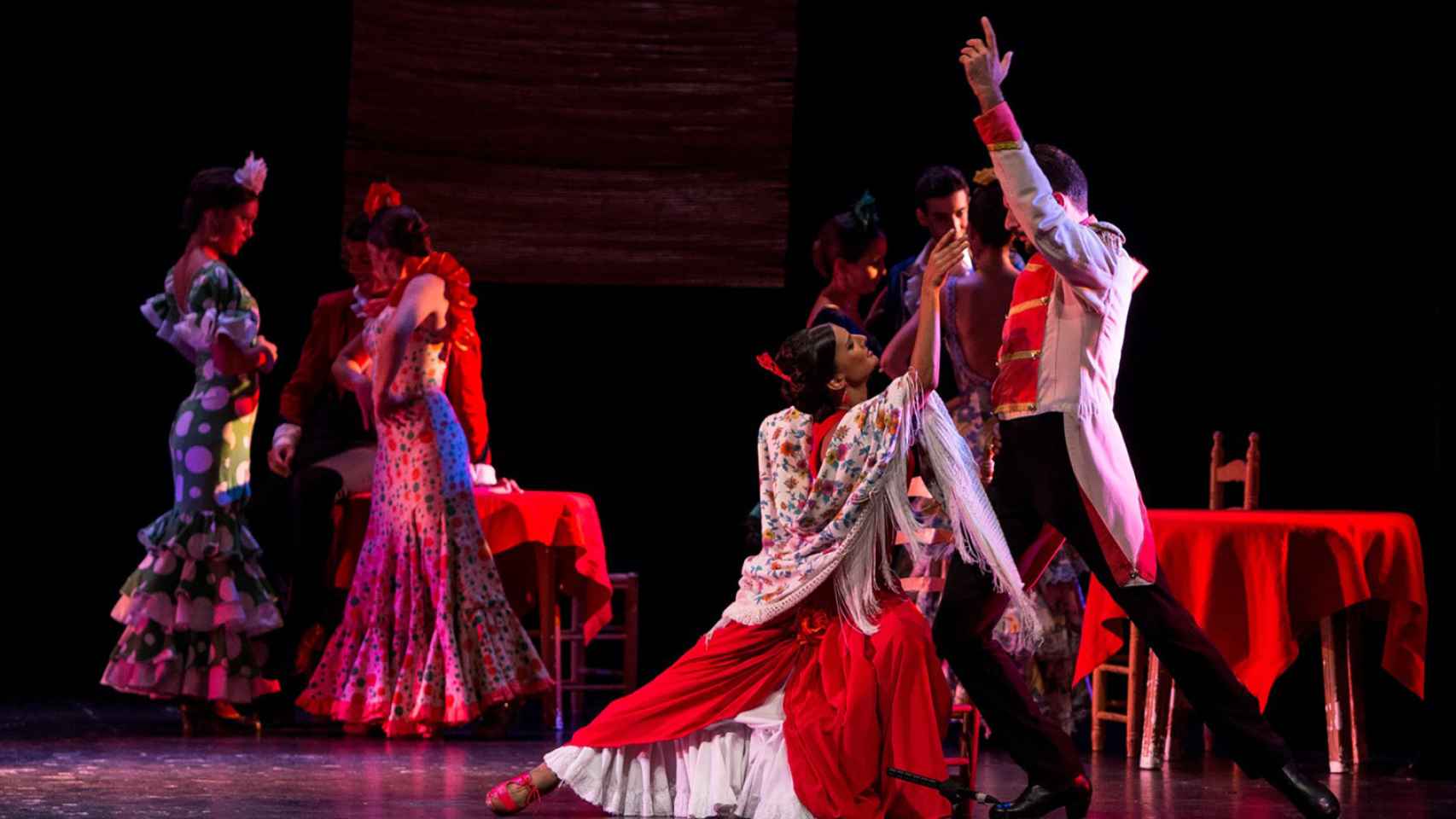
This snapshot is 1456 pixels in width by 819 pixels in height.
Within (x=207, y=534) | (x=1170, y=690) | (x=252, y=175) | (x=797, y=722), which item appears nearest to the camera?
(x=797, y=722)

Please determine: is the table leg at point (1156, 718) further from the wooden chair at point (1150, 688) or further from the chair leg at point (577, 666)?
the chair leg at point (577, 666)

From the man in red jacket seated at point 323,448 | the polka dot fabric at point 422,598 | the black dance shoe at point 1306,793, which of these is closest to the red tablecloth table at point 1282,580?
the black dance shoe at point 1306,793

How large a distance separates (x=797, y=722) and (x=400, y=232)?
2.73 metres

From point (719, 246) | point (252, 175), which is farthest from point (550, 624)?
point (719, 246)

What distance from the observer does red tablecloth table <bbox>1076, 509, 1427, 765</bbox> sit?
203 inches

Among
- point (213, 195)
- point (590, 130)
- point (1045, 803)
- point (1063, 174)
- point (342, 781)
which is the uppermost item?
point (590, 130)

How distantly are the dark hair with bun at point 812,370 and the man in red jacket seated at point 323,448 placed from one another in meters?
2.40

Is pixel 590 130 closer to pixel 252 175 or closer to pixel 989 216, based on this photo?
pixel 252 175

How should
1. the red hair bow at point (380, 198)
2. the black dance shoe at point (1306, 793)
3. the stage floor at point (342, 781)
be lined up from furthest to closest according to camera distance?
the red hair bow at point (380, 198), the stage floor at point (342, 781), the black dance shoe at point (1306, 793)

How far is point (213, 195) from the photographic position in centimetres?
608

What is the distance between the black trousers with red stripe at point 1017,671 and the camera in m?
3.93

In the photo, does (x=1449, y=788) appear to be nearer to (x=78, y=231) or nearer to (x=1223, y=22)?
(x=1223, y=22)

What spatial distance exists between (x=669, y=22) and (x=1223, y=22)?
218 centimetres

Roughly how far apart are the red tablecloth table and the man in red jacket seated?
2358mm
